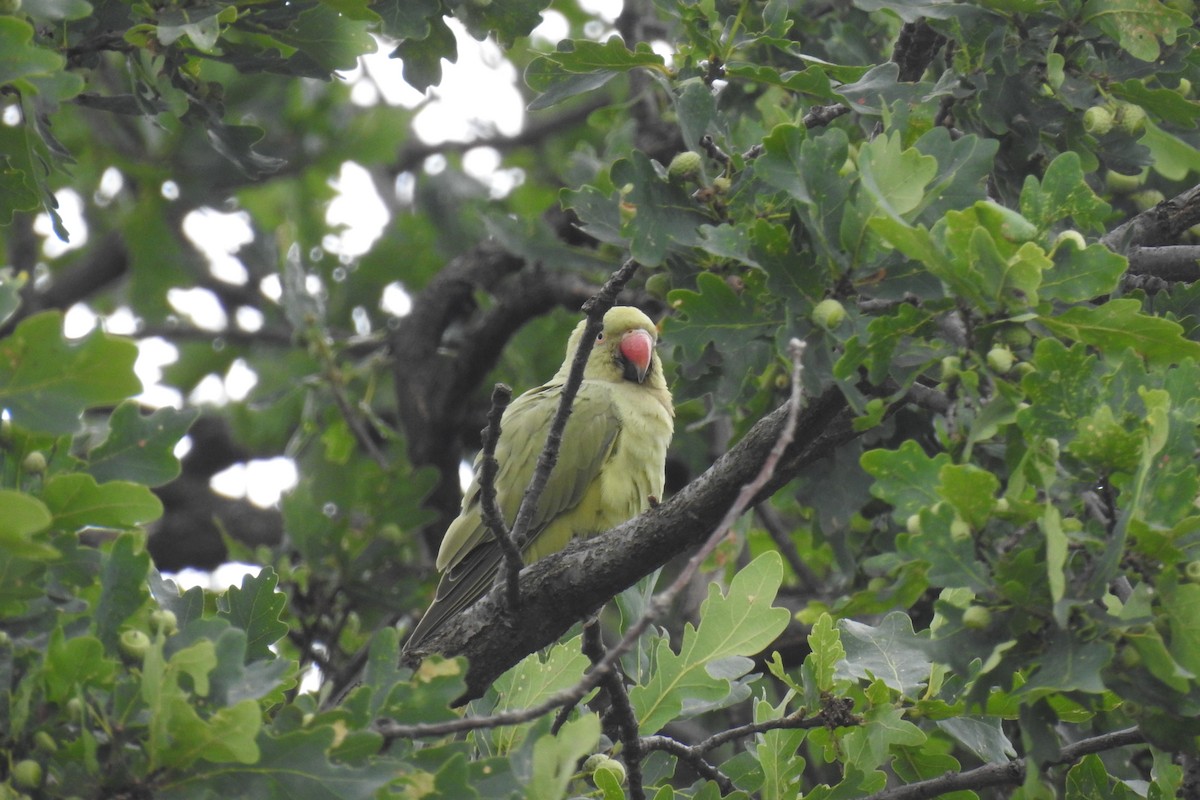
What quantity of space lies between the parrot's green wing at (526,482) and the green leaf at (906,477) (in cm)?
183

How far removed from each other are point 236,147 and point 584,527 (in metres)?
1.71

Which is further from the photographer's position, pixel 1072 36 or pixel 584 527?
pixel 584 527

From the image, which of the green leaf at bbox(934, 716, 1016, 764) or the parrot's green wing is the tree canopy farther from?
the parrot's green wing

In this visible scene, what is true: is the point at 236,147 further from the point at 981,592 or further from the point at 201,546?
the point at 201,546

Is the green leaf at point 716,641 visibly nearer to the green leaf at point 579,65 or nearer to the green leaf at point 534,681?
the green leaf at point 534,681

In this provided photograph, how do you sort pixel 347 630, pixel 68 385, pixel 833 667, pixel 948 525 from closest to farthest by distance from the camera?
1. pixel 68 385
2. pixel 948 525
3. pixel 833 667
4. pixel 347 630

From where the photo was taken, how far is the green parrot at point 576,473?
13.5ft

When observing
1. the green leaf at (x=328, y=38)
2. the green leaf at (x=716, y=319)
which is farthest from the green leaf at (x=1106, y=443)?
the green leaf at (x=328, y=38)

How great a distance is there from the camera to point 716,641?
275 cm

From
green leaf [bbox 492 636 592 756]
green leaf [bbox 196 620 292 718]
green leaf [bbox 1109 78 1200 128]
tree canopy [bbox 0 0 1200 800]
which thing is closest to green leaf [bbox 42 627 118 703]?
tree canopy [bbox 0 0 1200 800]

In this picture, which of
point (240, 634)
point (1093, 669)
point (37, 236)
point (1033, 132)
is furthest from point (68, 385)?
point (37, 236)

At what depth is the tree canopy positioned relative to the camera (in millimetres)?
2057

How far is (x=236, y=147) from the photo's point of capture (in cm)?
331

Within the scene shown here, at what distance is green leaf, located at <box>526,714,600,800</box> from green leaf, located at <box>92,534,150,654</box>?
739 mm
